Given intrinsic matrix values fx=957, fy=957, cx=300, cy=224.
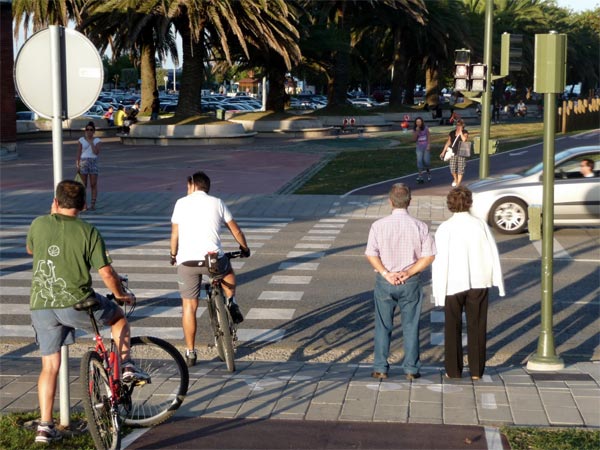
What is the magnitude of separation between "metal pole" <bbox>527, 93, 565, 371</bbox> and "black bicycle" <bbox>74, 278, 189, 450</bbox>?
11.5ft

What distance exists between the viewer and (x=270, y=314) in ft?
36.9

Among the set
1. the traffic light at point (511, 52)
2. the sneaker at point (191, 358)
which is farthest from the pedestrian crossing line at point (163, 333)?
the traffic light at point (511, 52)

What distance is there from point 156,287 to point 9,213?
941cm

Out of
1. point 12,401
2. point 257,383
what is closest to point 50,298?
point 12,401

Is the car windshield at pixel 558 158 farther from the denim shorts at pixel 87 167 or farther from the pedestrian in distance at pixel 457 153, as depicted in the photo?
the denim shorts at pixel 87 167

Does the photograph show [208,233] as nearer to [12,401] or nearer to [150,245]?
[12,401]

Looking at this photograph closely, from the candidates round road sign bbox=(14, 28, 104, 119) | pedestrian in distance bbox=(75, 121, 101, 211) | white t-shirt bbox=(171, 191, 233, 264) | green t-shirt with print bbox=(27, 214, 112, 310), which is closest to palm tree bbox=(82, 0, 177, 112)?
pedestrian in distance bbox=(75, 121, 101, 211)

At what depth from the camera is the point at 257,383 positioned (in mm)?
7609

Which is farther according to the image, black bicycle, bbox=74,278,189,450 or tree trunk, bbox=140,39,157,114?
tree trunk, bbox=140,39,157,114

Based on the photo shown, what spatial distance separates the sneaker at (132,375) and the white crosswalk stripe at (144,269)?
3.80 metres

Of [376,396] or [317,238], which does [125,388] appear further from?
[317,238]

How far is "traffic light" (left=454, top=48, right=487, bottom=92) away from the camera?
816 inches

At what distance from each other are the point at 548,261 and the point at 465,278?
42.5 inches

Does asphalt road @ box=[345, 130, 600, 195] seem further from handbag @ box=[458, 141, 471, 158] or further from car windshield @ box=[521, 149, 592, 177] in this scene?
car windshield @ box=[521, 149, 592, 177]
